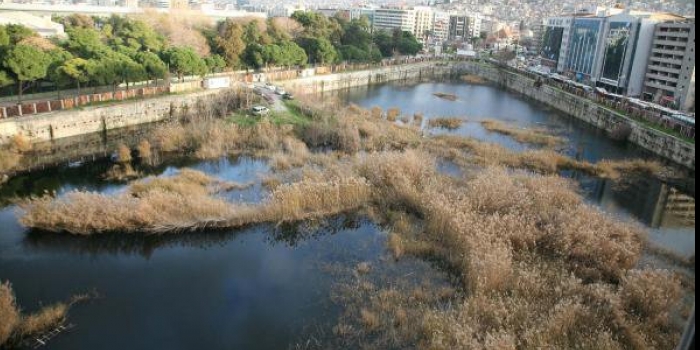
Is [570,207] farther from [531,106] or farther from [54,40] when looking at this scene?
[54,40]

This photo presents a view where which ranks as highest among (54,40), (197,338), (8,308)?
(54,40)

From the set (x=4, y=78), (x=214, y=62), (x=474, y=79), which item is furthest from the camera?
(x=474, y=79)

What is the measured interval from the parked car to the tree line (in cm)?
552

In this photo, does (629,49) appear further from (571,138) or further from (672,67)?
(571,138)

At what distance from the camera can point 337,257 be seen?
39.9 feet

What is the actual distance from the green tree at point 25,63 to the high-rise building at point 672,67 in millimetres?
34865

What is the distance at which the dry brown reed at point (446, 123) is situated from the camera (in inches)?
1071

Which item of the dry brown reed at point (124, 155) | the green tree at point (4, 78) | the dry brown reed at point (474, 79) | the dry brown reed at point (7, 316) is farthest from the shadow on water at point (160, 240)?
the dry brown reed at point (474, 79)

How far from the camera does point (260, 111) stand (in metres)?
23.6

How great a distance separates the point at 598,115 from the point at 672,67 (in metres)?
8.67

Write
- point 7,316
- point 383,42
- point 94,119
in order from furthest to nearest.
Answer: point 383,42 → point 94,119 → point 7,316

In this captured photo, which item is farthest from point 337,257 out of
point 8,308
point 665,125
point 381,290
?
point 665,125

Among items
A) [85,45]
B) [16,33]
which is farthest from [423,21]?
[16,33]

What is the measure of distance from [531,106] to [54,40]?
3210 cm
